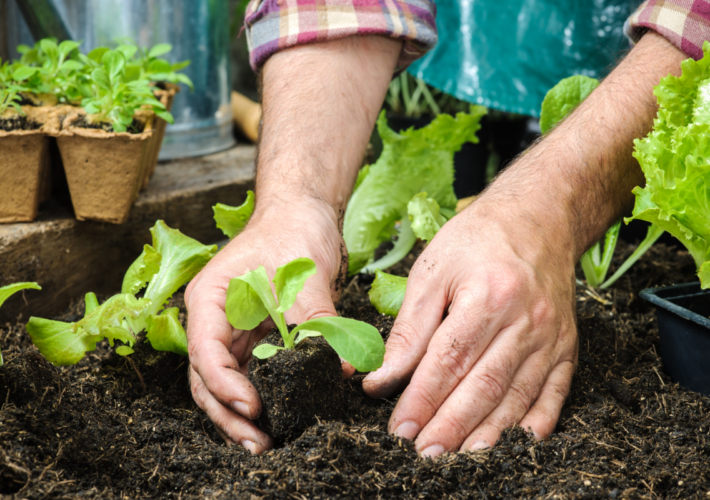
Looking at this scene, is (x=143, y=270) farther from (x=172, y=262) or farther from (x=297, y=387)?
(x=297, y=387)

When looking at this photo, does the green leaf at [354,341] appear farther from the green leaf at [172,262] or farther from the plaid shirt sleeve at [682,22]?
the plaid shirt sleeve at [682,22]

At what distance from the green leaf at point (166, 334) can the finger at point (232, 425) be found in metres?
0.15

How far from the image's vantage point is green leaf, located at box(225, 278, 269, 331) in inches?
34.9

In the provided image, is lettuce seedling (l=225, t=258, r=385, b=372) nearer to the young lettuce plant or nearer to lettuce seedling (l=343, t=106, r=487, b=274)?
lettuce seedling (l=343, t=106, r=487, b=274)

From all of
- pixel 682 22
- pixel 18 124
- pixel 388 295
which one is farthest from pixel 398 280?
pixel 18 124

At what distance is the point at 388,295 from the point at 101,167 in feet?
2.69

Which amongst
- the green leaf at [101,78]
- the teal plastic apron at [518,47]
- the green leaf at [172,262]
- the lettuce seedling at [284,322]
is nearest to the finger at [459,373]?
the lettuce seedling at [284,322]

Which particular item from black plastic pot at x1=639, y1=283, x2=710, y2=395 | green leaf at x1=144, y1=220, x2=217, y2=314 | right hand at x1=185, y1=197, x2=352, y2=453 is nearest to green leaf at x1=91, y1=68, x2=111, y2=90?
green leaf at x1=144, y1=220, x2=217, y2=314

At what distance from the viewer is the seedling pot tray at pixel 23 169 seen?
4.59 feet

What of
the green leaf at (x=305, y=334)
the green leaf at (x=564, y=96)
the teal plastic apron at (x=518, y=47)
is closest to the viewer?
the green leaf at (x=305, y=334)

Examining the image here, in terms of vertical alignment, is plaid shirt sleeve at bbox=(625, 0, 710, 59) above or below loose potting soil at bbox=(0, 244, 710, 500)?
above

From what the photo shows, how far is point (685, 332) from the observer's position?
3.46 ft

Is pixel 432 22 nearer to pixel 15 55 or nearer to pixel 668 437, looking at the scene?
pixel 668 437

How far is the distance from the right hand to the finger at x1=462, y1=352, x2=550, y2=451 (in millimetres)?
236
